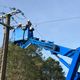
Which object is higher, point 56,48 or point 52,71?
point 52,71

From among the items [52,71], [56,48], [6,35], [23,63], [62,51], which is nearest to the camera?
[62,51]

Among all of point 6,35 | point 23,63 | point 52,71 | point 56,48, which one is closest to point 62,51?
point 56,48

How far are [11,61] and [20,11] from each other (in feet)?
78.3

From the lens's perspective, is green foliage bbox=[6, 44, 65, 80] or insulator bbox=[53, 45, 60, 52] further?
green foliage bbox=[6, 44, 65, 80]

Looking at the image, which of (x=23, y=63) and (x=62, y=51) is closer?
(x=62, y=51)

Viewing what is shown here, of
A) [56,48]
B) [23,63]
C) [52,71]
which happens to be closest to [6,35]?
[56,48]

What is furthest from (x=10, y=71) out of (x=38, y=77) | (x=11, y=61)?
(x=38, y=77)

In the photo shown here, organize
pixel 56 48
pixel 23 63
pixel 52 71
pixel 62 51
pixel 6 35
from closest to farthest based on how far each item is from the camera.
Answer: pixel 62 51, pixel 56 48, pixel 6 35, pixel 23 63, pixel 52 71

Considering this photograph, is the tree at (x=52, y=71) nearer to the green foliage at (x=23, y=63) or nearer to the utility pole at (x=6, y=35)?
the green foliage at (x=23, y=63)

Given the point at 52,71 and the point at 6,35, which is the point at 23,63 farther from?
the point at 6,35

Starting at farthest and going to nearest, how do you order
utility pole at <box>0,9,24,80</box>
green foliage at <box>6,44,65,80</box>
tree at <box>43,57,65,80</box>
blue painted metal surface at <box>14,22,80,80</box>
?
tree at <box>43,57,65,80</box> < green foliage at <box>6,44,65,80</box> < utility pole at <box>0,9,24,80</box> < blue painted metal surface at <box>14,22,80,80</box>

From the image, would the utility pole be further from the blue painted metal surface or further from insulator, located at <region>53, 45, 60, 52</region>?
insulator, located at <region>53, 45, 60, 52</region>

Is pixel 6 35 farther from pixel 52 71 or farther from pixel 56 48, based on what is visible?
pixel 52 71

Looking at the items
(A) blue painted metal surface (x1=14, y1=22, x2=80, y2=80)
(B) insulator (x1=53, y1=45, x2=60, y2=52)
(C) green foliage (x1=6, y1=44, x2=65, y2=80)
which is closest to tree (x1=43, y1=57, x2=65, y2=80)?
(C) green foliage (x1=6, y1=44, x2=65, y2=80)
